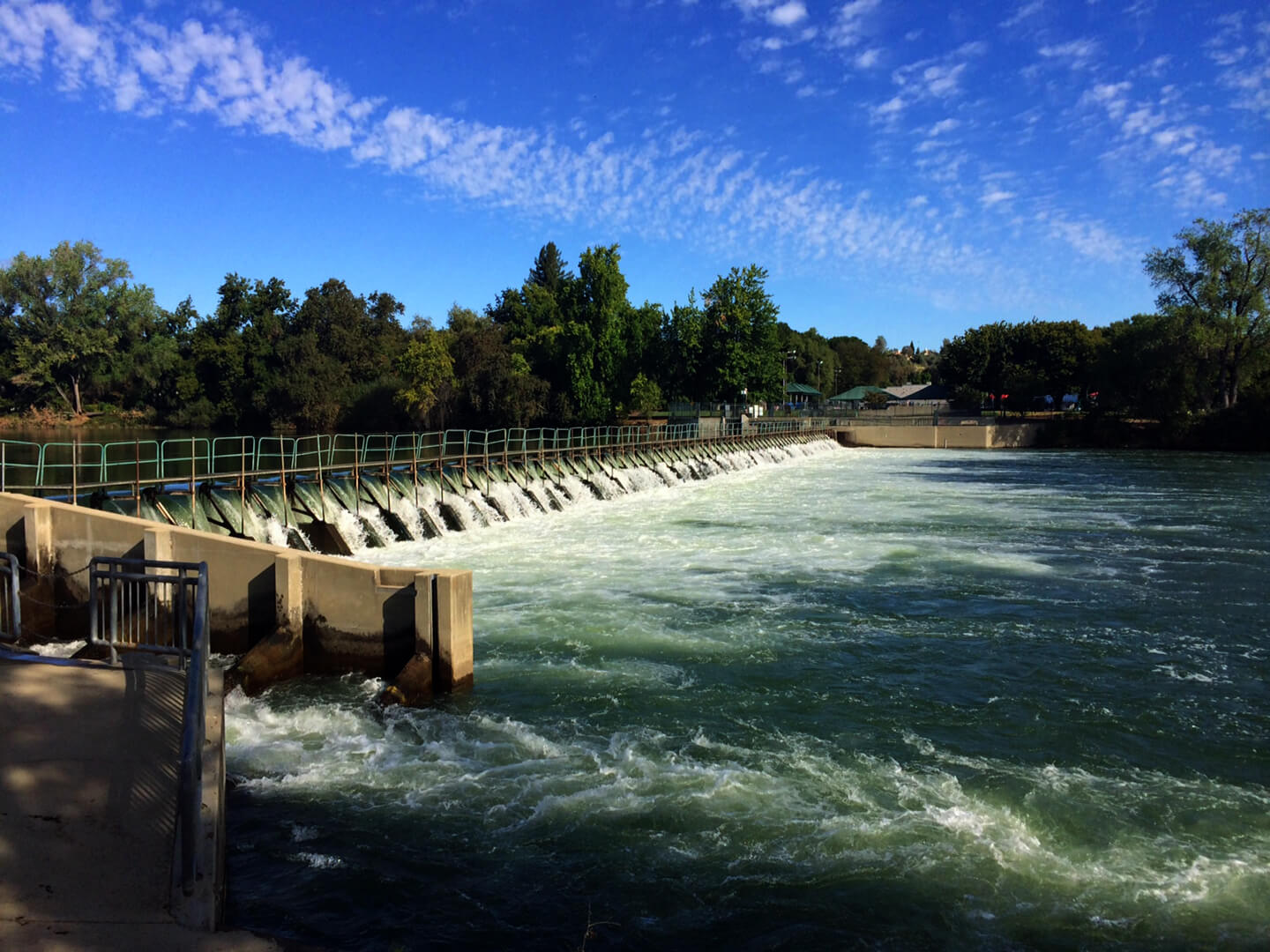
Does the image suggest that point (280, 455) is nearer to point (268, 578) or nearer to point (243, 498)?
point (243, 498)

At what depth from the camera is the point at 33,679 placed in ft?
22.5

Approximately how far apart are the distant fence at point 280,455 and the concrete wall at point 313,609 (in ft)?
13.0

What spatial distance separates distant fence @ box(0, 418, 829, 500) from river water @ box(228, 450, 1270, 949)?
7.64 m

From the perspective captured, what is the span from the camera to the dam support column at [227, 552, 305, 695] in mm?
10859

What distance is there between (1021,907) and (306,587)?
347 inches

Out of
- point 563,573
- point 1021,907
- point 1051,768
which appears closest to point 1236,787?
point 1051,768

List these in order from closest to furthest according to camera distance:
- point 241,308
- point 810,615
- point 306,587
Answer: point 306,587, point 810,615, point 241,308

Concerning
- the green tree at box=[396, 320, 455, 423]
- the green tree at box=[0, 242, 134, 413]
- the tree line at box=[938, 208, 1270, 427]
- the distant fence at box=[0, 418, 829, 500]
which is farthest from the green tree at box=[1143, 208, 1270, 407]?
the green tree at box=[0, 242, 134, 413]

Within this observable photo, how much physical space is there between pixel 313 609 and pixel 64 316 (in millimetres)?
98093

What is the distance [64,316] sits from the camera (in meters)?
91.4

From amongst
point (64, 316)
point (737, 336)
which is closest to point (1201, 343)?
point (737, 336)

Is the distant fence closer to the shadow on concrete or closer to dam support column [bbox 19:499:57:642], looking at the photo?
dam support column [bbox 19:499:57:642]

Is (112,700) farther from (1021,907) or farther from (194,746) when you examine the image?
(1021,907)

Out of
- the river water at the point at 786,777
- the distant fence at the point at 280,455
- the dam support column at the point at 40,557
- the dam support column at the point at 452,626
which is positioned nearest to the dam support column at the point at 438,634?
the dam support column at the point at 452,626
